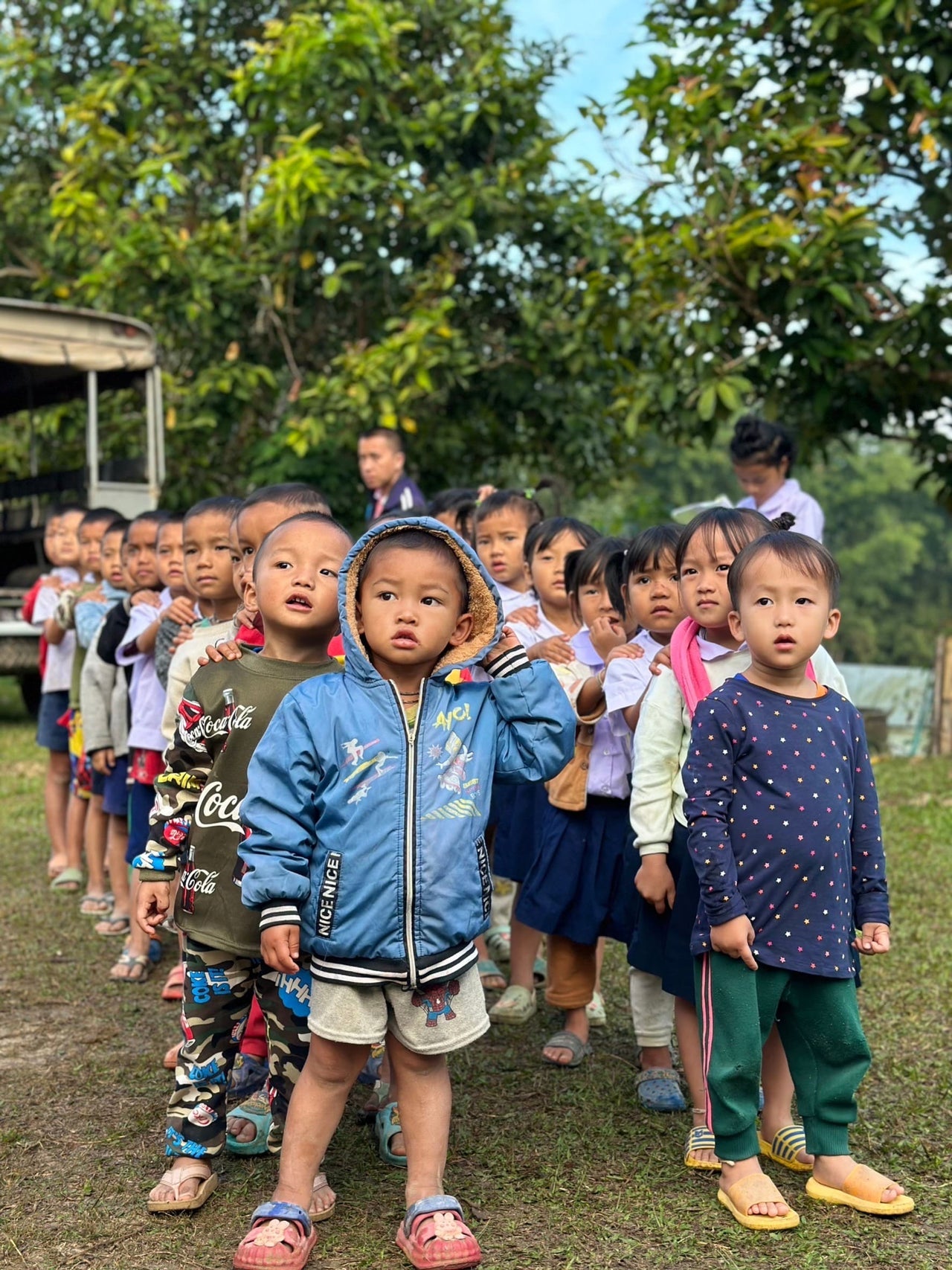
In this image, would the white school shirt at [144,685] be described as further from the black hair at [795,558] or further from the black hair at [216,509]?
the black hair at [795,558]

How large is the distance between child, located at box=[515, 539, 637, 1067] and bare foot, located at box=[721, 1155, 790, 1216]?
90 cm

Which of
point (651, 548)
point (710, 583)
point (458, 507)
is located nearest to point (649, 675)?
point (651, 548)

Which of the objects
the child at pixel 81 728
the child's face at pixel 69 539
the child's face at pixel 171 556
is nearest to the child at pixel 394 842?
the child's face at pixel 171 556

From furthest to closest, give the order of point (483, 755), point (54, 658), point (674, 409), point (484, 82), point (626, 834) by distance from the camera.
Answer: point (484, 82) → point (674, 409) → point (54, 658) → point (626, 834) → point (483, 755)

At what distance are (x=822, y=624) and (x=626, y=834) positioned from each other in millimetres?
1101

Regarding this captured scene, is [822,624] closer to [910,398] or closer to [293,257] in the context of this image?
[910,398]

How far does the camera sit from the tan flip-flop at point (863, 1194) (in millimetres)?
2801

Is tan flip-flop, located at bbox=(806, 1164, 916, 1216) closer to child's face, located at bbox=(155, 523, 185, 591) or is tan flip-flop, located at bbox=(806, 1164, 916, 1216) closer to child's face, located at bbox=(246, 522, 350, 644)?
child's face, located at bbox=(246, 522, 350, 644)

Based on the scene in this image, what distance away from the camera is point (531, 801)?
446 centimetres

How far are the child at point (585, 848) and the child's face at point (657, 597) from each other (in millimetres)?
227

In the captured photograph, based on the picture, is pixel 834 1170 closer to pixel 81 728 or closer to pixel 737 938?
pixel 737 938

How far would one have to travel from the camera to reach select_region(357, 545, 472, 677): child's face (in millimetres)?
2693

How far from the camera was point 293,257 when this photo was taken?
10.2 m

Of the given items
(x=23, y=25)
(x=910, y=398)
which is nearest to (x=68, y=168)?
(x=23, y=25)
